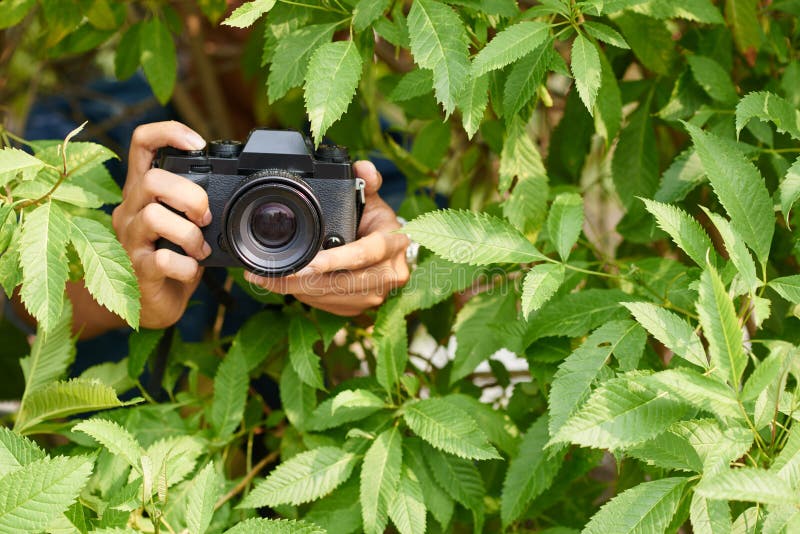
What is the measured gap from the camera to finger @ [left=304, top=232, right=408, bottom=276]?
2.68ft

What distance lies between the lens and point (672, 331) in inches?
23.1

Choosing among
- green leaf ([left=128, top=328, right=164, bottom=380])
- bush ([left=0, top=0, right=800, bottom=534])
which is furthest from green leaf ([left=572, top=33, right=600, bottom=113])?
green leaf ([left=128, top=328, right=164, bottom=380])

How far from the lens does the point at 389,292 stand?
89 cm

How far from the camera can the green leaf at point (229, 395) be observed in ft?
2.81

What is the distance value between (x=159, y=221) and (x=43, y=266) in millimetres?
177

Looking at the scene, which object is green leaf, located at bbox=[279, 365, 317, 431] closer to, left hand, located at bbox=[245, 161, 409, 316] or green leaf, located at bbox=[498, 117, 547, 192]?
left hand, located at bbox=[245, 161, 409, 316]

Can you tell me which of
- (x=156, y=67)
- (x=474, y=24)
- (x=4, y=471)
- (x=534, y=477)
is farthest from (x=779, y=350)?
(x=156, y=67)

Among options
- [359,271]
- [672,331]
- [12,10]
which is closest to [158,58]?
[12,10]

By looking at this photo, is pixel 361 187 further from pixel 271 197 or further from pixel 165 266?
pixel 165 266

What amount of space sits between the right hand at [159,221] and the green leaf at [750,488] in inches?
21.7

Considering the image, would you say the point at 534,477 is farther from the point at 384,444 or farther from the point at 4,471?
the point at 4,471

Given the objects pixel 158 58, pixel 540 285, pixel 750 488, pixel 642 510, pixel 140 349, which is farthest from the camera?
pixel 158 58

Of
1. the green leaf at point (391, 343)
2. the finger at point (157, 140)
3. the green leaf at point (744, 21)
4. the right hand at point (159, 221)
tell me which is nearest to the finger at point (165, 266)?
the right hand at point (159, 221)

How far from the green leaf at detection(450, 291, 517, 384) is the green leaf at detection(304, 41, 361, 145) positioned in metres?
0.28
